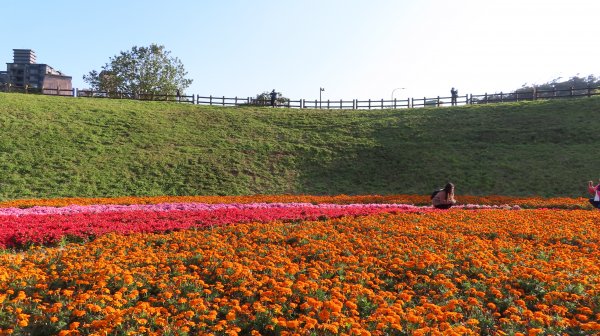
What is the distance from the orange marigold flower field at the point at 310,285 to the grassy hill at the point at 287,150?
48.7 feet

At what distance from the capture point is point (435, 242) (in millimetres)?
8859

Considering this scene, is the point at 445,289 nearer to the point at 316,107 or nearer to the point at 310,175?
the point at 310,175

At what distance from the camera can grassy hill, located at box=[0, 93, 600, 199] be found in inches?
923

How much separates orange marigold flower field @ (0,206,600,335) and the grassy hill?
14.8 m

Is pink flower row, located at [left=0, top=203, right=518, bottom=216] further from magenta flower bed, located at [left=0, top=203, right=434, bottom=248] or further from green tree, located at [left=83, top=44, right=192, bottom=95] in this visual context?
green tree, located at [left=83, top=44, right=192, bottom=95]

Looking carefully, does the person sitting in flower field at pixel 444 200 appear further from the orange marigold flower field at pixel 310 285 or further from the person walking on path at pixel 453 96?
the person walking on path at pixel 453 96

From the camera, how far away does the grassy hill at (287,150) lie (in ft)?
Answer: 76.9

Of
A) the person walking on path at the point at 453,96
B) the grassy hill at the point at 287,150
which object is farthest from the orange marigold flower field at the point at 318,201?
the person walking on path at the point at 453,96

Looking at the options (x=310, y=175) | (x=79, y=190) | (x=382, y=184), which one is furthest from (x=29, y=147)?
(x=382, y=184)

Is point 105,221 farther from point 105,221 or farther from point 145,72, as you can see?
point 145,72

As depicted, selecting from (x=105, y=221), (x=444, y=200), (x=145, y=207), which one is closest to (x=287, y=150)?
(x=145, y=207)

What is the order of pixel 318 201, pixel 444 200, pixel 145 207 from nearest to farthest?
pixel 444 200 < pixel 145 207 < pixel 318 201

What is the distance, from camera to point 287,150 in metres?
29.3

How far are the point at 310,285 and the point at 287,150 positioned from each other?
77.4 feet
